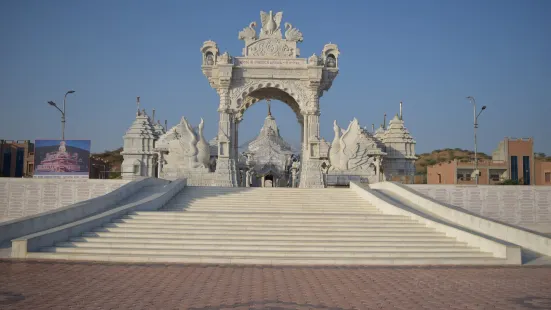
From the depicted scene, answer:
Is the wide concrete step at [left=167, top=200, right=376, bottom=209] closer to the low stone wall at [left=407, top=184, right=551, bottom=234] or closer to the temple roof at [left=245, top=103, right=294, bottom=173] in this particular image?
the low stone wall at [left=407, top=184, right=551, bottom=234]

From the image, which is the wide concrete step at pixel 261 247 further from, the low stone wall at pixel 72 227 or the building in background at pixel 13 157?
the building in background at pixel 13 157

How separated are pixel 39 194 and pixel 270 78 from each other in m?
13.2

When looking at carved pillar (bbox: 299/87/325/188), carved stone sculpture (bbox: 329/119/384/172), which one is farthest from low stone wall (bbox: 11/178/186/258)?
carved stone sculpture (bbox: 329/119/384/172)

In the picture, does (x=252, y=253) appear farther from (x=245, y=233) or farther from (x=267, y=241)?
(x=245, y=233)

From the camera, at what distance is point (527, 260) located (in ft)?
45.3

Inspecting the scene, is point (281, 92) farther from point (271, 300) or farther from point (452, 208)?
point (271, 300)

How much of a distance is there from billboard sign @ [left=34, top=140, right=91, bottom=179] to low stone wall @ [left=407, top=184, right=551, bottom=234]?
15298 mm

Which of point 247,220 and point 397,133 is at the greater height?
point 397,133

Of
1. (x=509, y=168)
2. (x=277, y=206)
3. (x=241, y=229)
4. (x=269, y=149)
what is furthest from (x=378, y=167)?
(x=509, y=168)

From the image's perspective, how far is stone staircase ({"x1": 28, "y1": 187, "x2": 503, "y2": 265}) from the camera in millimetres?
13156

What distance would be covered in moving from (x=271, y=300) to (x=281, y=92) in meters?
23.5

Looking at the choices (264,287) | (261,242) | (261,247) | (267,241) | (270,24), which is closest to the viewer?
(264,287)

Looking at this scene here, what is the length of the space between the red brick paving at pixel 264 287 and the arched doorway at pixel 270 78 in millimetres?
16153

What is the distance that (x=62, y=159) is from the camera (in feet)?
80.3
